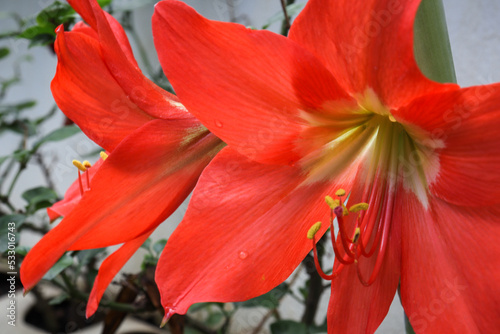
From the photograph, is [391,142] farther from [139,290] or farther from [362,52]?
[139,290]

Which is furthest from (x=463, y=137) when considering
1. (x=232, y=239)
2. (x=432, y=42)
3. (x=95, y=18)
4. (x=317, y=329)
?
(x=317, y=329)

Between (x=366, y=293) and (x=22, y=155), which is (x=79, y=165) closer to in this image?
(x=366, y=293)

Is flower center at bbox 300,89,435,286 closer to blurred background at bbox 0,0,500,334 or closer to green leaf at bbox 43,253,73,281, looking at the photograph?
blurred background at bbox 0,0,500,334

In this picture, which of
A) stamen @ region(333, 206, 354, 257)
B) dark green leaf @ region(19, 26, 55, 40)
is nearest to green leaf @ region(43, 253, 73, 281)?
dark green leaf @ region(19, 26, 55, 40)

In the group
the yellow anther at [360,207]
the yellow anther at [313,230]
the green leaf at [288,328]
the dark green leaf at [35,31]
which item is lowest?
the green leaf at [288,328]

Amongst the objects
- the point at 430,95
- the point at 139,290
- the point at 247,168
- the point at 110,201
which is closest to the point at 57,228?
the point at 110,201

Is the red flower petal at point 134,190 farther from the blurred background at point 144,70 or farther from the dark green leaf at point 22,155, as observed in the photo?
the dark green leaf at point 22,155

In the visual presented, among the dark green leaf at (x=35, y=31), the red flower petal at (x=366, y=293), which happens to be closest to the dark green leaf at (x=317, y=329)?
the red flower petal at (x=366, y=293)
